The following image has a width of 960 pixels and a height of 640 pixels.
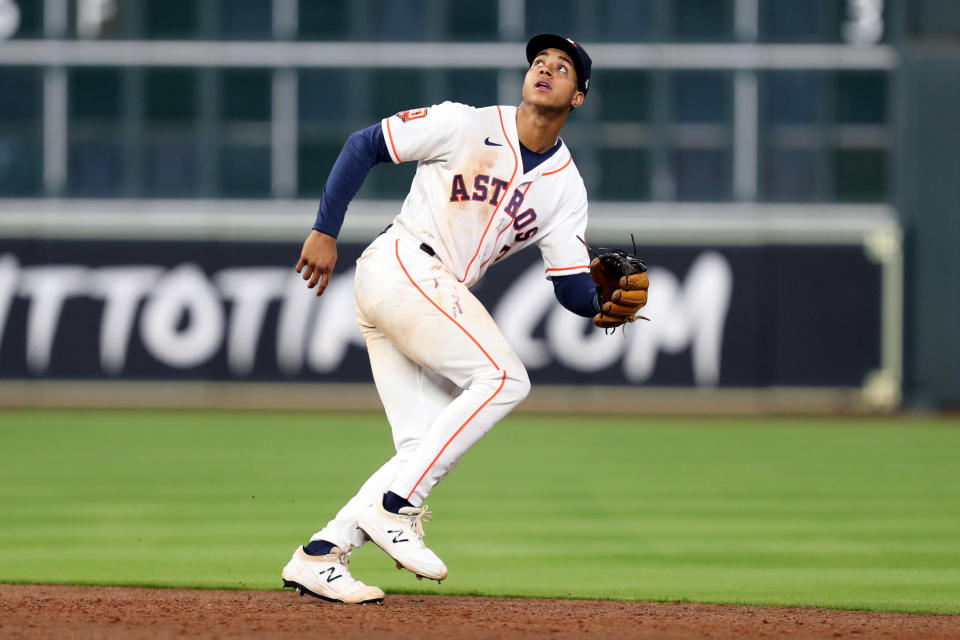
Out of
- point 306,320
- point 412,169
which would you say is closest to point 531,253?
point 412,169

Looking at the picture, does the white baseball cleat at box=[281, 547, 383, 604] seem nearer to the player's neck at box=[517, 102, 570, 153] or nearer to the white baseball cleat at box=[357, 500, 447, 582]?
the white baseball cleat at box=[357, 500, 447, 582]

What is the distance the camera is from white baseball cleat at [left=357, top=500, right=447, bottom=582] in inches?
208

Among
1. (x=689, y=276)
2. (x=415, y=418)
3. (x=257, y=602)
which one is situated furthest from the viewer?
(x=689, y=276)

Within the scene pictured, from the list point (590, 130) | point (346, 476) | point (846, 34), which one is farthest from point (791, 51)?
point (346, 476)

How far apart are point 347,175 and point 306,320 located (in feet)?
44.2

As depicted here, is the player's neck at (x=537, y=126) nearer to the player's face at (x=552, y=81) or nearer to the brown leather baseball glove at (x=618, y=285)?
the player's face at (x=552, y=81)

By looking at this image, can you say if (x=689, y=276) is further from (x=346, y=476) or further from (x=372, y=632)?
(x=372, y=632)

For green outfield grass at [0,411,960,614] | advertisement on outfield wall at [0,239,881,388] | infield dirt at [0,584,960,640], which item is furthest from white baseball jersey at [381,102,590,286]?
advertisement on outfield wall at [0,239,881,388]

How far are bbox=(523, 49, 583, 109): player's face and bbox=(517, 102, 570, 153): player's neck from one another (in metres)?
0.04

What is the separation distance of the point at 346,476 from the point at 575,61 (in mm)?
6480

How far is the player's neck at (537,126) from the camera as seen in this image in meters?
5.51

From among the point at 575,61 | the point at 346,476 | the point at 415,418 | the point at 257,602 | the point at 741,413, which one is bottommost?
the point at 741,413

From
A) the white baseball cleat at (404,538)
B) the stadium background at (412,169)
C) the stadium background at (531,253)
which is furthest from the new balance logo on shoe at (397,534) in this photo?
the stadium background at (412,169)

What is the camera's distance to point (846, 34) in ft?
62.8
